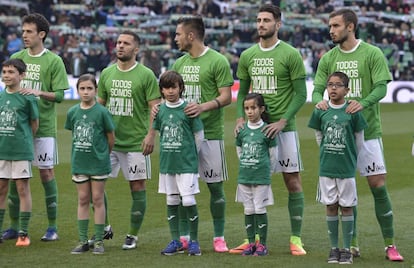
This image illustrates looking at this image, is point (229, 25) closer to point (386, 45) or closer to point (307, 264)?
point (386, 45)

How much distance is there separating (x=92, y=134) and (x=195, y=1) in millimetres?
30722

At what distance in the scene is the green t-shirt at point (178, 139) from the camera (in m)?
9.40

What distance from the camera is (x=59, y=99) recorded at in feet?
33.5

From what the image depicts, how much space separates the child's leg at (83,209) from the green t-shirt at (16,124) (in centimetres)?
75

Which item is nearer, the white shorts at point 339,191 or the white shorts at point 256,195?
the white shorts at point 339,191

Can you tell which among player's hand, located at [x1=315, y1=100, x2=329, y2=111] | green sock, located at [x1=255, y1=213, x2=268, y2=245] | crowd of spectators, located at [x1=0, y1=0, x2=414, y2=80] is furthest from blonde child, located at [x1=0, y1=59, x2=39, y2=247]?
crowd of spectators, located at [x1=0, y1=0, x2=414, y2=80]

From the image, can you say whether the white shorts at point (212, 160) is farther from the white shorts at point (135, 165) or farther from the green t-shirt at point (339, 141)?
the green t-shirt at point (339, 141)

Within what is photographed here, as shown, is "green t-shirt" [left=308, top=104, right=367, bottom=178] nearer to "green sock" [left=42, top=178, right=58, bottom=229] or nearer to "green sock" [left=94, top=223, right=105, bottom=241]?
"green sock" [left=94, top=223, right=105, bottom=241]

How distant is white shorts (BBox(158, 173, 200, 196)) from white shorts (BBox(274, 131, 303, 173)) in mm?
821

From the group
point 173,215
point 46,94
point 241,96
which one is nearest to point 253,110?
point 241,96

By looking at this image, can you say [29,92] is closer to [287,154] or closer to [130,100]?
[130,100]

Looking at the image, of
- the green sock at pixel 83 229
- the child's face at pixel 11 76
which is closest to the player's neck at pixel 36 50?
the child's face at pixel 11 76

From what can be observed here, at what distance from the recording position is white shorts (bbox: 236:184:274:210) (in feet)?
30.7

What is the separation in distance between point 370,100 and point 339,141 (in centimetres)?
46
